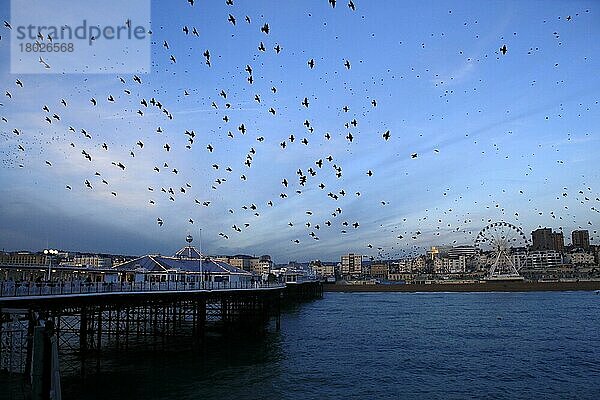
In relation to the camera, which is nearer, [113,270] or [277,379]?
[277,379]

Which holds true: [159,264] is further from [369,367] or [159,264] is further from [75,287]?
[369,367]

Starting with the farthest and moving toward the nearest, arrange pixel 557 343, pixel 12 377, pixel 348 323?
pixel 348 323, pixel 557 343, pixel 12 377

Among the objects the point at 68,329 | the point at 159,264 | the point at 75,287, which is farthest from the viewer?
the point at 159,264

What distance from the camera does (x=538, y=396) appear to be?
1158 inches

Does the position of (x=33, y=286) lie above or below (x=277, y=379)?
above

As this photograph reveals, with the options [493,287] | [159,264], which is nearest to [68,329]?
[159,264]

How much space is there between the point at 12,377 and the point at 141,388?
1240 centimetres

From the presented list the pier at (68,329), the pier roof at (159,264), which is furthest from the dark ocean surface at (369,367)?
the pier roof at (159,264)

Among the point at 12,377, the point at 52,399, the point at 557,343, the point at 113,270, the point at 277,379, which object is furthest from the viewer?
the point at 113,270

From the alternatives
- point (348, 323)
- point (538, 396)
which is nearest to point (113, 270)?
point (348, 323)

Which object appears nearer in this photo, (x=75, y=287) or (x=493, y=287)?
(x=75, y=287)

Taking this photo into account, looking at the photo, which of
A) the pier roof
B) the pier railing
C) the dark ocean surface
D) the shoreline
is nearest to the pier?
the pier railing

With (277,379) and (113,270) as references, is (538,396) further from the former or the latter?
(113,270)

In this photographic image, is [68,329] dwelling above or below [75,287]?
below
